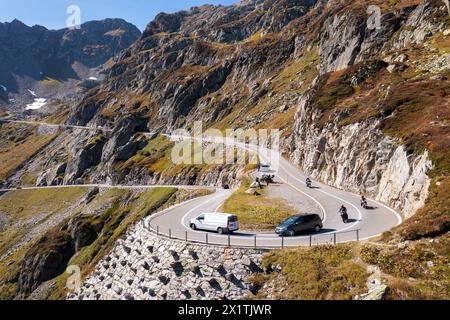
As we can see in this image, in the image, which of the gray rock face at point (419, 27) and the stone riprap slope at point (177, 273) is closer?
the stone riprap slope at point (177, 273)

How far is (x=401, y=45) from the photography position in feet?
280

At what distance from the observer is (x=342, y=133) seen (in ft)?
179

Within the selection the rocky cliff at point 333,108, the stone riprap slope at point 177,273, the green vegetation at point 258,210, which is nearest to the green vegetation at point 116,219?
the rocky cliff at point 333,108

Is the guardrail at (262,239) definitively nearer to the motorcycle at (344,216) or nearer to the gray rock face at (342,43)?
the motorcycle at (344,216)

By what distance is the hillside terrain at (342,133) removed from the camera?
74.2ft

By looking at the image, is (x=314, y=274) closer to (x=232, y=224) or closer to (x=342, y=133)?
(x=232, y=224)

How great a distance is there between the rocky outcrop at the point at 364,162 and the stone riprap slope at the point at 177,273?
15.4m

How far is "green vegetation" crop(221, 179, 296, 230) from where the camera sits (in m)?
36.1

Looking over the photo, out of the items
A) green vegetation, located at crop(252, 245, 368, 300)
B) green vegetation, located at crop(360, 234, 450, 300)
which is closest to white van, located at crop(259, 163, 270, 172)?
green vegetation, located at crop(252, 245, 368, 300)

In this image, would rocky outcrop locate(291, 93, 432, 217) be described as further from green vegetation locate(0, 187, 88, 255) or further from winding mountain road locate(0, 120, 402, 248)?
green vegetation locate(0, 187, 88, 255)

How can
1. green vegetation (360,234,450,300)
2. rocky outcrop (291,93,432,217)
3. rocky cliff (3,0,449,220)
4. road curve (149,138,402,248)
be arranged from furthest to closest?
rocky cliff (3,0,449,220)
rocky outcrop (291,93,432,217)
road curve (149,138,402,248)
green vegetation (360,234,450,300)

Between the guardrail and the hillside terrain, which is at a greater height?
the hillside terrain

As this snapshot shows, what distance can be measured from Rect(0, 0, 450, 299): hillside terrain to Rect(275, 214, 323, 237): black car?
5.68 m
